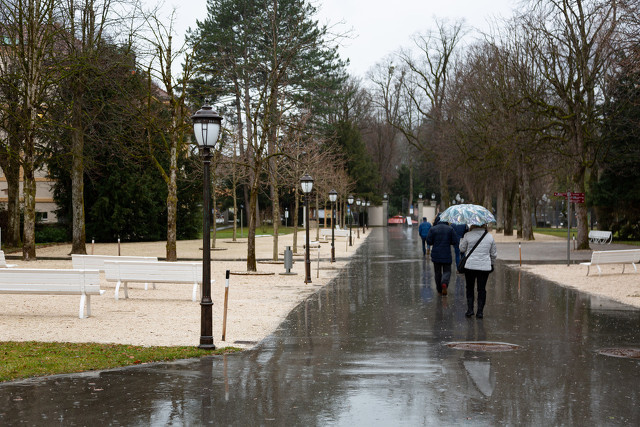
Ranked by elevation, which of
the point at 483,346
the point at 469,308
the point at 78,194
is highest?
the point at 78,194

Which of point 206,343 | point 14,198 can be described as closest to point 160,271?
point 206,343

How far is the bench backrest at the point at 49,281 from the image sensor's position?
12867mm

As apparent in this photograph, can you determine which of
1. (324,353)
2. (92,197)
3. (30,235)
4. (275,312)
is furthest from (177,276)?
(92,197)

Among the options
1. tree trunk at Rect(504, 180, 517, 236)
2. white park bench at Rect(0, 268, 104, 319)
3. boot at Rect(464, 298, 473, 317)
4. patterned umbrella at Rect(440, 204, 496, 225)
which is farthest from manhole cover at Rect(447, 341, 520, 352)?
tree trunk at Rect(504, 180, 517, 236)

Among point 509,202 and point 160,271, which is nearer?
point 160,271

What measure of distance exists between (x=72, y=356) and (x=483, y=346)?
5.31 meters

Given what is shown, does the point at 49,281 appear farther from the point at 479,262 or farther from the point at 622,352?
the point at 622,352

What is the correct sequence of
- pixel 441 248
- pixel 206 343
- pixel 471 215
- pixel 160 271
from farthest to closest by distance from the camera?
pixel 441 248 < pixel 160 271 < pixel 471 215 < pixel 206 343

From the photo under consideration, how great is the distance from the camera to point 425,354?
31.4ft

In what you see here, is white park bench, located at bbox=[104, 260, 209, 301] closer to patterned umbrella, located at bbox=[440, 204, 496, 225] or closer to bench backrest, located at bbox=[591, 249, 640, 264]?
patterned umbrella, located at bbox=[440, 204, 496, 225]

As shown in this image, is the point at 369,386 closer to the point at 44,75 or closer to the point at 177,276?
the point at 177,276

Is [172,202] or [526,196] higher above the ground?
[526,196]

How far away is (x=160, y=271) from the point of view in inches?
626

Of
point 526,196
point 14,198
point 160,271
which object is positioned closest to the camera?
point 160,271
